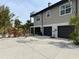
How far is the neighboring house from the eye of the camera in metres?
24.7

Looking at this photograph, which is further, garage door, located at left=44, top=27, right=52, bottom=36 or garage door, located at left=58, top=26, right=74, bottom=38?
garage door, located at left=44, top=27, right=52, bottom=36

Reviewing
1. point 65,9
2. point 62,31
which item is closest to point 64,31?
point 62,31

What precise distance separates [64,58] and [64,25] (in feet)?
51.8

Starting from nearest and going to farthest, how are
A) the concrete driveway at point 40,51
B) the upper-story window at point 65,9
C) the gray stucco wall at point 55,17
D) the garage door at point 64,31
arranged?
the concrete driveway at point 40,51 → the gray stucco wall at point 55,17 → the upper-story window at point 65,9 → the garage door at point 64,31

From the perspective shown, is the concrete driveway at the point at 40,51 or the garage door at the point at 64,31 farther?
the garage door at the point at 64,31

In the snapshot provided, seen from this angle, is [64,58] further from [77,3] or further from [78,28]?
[77,3]

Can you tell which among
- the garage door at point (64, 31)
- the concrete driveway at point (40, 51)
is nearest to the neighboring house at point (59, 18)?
the garage door at point (64, 31)

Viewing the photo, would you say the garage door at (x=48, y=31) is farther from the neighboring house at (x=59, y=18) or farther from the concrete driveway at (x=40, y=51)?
the concrete driveway at (x=40, y=51)

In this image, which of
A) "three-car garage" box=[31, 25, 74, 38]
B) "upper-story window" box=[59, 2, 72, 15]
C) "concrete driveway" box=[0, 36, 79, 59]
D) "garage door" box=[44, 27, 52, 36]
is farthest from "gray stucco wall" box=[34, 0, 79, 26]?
"concrete driveway" box=[0, 36, 79, 59]

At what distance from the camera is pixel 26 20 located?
54000 mm

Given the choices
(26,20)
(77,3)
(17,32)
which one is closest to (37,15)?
(17,32)

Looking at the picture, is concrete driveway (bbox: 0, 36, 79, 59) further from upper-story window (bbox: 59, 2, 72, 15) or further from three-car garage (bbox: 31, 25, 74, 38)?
upper-story window (bbox: 59, 2, 72, 15)

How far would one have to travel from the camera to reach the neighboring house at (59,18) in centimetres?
2470

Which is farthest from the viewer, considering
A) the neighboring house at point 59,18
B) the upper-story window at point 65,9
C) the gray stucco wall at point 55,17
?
the upper-story window at point 65,9
